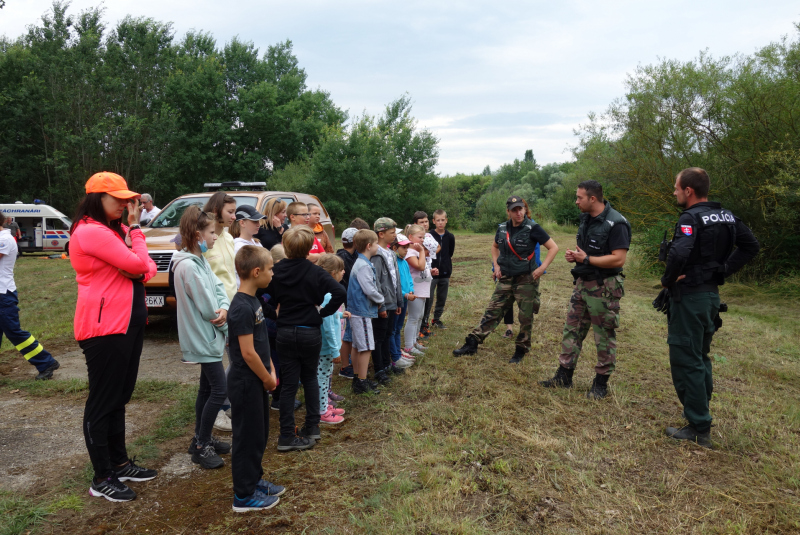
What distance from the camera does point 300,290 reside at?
12.6ft

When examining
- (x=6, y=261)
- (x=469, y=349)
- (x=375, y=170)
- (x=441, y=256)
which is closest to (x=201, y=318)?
(x=6, y=261)

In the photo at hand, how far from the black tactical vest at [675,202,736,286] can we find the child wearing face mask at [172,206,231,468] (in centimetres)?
360

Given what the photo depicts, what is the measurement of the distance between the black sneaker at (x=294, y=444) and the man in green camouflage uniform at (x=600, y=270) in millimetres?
2797

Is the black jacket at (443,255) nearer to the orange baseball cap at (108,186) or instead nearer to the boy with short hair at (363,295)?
the boy with short hair at (363,295)

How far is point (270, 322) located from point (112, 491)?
195 cm

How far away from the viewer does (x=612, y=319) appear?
15.9ft

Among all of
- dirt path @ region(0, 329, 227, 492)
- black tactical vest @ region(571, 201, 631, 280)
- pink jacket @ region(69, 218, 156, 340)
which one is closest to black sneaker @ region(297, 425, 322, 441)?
dirt path @ region(0, 329, 227, 492)

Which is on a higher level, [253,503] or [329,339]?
[329,339]

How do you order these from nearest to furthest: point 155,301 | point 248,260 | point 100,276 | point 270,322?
point 248,260 < point 100,276 < point 270,322 < point 155,301

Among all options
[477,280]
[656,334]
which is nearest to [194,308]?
[656,334]

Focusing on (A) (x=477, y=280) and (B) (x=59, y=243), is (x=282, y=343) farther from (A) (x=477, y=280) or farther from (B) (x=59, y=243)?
(B) (x=59, y=243)

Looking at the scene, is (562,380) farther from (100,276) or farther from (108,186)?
(108,186)

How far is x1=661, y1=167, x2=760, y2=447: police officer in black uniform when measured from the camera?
3990 mm

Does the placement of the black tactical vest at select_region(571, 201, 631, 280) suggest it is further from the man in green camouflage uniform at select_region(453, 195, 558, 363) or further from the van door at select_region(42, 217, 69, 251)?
the van door at select_region(42, 217, 69, 251)
